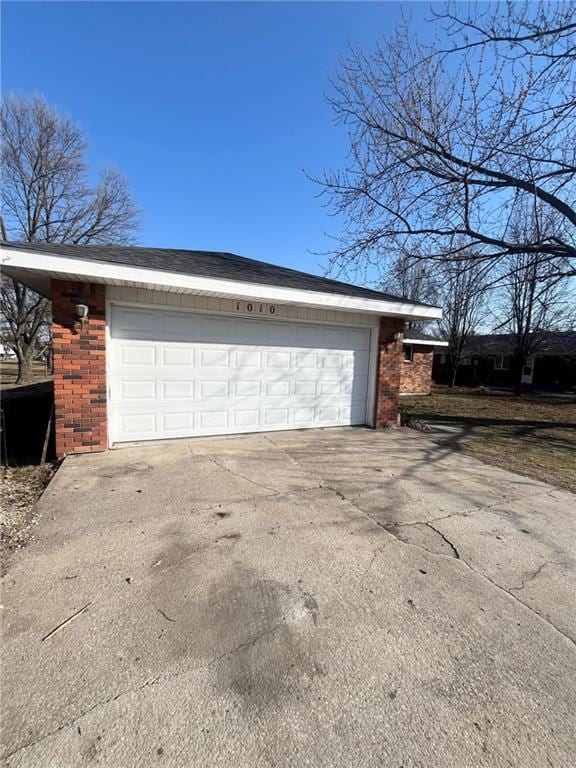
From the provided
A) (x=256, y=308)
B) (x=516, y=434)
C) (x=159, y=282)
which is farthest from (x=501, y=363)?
(x=159, y=282)

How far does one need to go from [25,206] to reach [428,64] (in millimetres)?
18530

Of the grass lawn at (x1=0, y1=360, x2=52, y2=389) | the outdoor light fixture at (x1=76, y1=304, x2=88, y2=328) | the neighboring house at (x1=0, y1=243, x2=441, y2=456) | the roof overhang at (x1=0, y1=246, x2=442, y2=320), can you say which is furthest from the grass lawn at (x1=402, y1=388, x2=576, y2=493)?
the grass lawn at (x1=0, y1=360, x2=52, y2=389)

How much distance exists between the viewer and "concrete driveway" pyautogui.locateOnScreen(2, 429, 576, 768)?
1487 millimetres

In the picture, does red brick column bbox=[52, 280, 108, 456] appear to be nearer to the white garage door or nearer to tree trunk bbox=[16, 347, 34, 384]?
the white garage door

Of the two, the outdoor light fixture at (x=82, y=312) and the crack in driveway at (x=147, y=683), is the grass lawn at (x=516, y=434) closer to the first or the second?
the crack in driveway at (x=147, y=683)

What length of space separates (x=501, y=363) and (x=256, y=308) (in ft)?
90.9

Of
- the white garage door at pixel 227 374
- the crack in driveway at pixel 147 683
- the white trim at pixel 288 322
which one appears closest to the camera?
the crack in driveway at pixel 147 683

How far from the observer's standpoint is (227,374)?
6.50 metres

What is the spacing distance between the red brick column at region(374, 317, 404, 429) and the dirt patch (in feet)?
20.3

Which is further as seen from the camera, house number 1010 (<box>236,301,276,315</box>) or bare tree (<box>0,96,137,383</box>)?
bare tree (<box>0,96,137,383</box>)

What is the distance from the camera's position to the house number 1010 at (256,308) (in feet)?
21.1

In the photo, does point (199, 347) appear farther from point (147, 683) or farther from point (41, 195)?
point (41, 195)

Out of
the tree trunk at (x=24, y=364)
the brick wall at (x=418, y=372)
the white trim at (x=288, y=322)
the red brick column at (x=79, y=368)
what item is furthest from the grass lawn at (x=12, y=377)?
the brick wall at (x=418, y=372)

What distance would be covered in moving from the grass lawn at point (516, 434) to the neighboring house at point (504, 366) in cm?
1044
